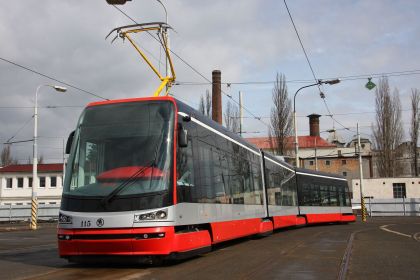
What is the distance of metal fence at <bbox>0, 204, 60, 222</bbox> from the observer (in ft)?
140

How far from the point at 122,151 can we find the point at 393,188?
150ft

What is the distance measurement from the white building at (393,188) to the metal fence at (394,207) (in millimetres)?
5446

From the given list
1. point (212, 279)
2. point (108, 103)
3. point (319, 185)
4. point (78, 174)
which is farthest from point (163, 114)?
point (319, 185)

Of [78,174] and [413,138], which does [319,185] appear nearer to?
[78,174]

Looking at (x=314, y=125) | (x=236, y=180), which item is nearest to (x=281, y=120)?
(x=236, y=180)

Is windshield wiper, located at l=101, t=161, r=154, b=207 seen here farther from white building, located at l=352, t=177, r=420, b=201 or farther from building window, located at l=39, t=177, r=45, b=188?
building window, located at l=39, t=177, r=45, b=188

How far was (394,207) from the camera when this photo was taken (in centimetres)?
4444

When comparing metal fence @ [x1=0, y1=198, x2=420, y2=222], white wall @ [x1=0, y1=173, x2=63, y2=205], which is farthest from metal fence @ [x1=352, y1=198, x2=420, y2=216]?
white wall @ [x1=0, y1=173, x2=63, y2=205]

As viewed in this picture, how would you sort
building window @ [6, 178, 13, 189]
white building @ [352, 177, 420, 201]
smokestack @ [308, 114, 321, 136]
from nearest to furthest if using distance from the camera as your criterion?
white building @ [352, 177, 420, 201] → building window @ [6, 178, 13, 189] → smokestack @ [308, 114, 321, 136]

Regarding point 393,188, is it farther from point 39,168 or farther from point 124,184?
point 39,168

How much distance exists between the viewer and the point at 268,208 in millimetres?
19172

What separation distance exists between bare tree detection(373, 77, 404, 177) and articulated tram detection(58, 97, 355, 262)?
47.0 m

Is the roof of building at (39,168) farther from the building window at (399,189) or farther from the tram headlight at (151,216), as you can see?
the tram headlight at (151,216)

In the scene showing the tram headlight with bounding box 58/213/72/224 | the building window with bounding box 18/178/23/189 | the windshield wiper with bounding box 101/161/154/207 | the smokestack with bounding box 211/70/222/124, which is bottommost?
A: the tram headlight with bounding box 58/213/72/224
